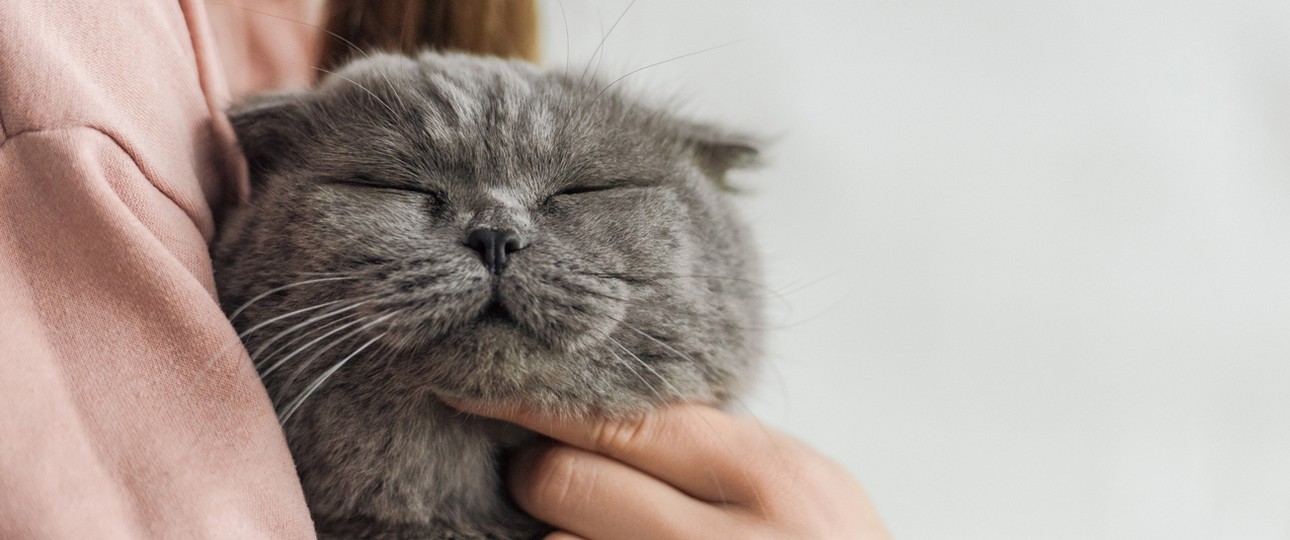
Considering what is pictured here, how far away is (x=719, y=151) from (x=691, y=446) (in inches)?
13.6

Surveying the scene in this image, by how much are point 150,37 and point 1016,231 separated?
132 cm

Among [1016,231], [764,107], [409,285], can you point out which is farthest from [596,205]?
[1016,231]

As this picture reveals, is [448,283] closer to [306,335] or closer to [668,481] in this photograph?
[306,335]

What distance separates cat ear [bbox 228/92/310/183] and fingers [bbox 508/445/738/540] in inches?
14.3

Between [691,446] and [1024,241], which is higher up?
[1024,241]

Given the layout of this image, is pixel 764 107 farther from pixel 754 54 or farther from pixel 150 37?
pixel 150 37

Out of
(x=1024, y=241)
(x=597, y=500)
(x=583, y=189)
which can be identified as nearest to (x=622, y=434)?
(x=597, y=500)

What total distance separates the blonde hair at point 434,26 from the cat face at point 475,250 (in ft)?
0.96

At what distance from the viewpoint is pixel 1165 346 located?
1.45 m

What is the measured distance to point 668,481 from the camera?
867mm

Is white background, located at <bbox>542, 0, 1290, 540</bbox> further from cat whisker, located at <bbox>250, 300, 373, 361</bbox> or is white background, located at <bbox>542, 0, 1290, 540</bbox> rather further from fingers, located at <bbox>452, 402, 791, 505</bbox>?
cat whisker, located at <bbox>250, 300, 373, 361</bbox>

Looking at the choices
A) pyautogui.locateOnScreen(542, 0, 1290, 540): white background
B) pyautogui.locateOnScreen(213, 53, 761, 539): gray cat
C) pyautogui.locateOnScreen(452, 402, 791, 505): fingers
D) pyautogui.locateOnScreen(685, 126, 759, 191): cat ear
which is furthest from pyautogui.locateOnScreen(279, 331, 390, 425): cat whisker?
pyautogui.locateOnScreen(542, 0, 1290, 540): white background

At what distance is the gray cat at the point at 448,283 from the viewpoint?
2.31 feet

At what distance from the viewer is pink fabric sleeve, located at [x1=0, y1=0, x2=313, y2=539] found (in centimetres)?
59
